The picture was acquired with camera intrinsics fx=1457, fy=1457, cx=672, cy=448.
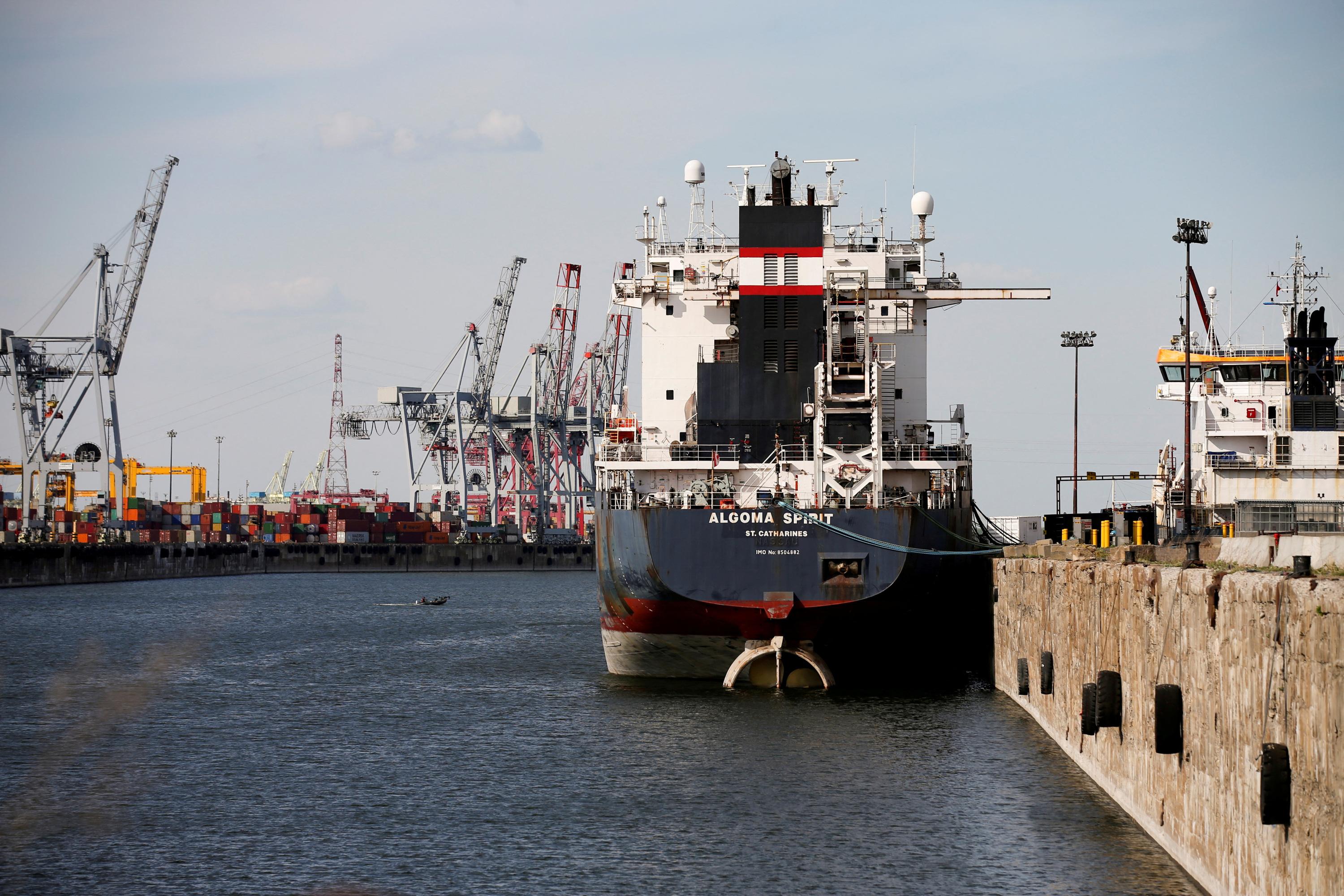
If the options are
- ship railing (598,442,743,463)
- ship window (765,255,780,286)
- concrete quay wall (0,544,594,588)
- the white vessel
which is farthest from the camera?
concrete quay wall (0,544,594,588)

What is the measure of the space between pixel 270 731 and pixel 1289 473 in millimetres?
34739

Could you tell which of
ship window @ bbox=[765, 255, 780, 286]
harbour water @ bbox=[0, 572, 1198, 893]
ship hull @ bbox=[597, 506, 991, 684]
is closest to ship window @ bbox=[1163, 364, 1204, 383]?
harbour water @ bbox=[0, 572, 1198, 893]

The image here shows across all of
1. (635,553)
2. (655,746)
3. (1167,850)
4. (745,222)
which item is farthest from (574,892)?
(745,222)

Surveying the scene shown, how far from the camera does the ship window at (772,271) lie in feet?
134

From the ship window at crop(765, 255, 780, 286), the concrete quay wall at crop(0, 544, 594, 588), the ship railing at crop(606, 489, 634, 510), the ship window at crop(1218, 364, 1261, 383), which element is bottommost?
the concrete quay wall at crop(0, 544, 594, 588)

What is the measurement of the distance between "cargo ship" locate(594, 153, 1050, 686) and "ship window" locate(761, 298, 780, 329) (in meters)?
0.05

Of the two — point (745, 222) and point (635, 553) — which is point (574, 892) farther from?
point (745, 222)

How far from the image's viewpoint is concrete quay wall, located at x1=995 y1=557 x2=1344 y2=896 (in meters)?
12.5

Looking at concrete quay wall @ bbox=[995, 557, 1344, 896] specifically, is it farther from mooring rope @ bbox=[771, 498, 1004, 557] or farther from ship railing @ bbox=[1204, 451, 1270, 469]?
ship railing @ bbox=[1204, 451, 1270, 469]

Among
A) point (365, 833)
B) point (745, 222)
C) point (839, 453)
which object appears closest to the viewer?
point (365, 833)

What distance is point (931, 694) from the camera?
38719mm

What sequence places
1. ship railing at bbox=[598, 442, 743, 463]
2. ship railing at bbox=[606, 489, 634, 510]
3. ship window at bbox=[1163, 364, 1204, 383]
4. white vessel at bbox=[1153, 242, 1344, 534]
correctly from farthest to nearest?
ship window at bbox=[1163, 364, 1204, 383] → white vessel at bbox=[1153, 242, 1344, 534] → ship railing at bbox=[598, 442, 743, 463] → ship railing at bbox=[606, 489, 634, 510]

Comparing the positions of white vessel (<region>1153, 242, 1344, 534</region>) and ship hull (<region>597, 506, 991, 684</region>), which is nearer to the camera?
ship hull (<region>597, 506, 991, 684</region>)

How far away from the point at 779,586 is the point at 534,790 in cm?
953
